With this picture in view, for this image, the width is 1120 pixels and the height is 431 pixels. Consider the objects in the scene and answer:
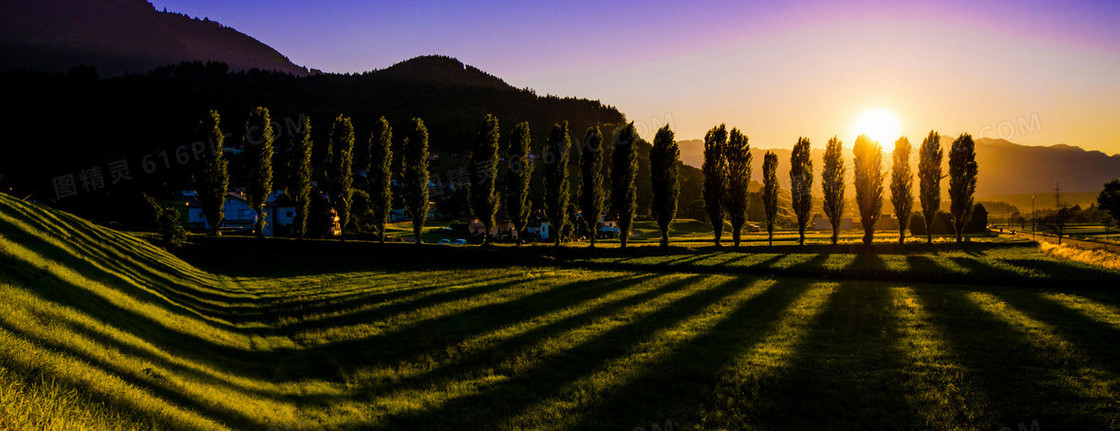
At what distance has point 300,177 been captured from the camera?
61.3 m

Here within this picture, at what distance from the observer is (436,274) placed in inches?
1703

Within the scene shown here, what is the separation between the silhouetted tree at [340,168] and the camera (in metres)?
62.7

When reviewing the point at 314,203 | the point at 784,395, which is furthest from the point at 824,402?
the point at 314,203

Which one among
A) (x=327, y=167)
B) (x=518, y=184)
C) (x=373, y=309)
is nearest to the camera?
(x=373, y=309)

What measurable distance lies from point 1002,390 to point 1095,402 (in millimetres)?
1861

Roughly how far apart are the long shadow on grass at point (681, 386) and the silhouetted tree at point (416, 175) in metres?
46.6

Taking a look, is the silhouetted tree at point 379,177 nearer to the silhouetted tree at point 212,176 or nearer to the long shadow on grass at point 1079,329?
the silhouetted tree at point 212,176

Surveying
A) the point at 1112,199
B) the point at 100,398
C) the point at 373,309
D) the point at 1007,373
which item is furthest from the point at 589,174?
the point at 1112,199

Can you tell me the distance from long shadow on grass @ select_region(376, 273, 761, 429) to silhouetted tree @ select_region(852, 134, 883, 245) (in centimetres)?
5866

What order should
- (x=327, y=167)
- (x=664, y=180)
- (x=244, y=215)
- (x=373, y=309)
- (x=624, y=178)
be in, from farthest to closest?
(x=244, y=215) → (x=664, y=180) → (x=624, y=178) → (x=327, y=167) → (x=373, y=309)

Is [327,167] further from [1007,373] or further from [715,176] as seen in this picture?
[1007,373]

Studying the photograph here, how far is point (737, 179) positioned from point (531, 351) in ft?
190

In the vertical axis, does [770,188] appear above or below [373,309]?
above

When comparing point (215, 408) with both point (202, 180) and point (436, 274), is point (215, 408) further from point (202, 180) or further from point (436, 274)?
point (202, 180)
